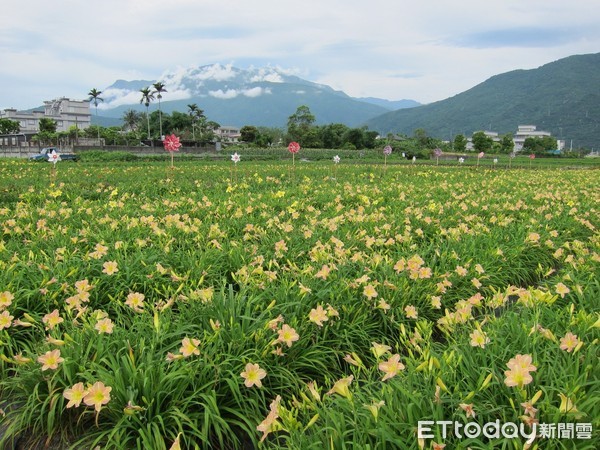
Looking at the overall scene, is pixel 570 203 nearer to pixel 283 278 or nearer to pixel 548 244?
pixel 548 244

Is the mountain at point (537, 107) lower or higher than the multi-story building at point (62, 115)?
higher

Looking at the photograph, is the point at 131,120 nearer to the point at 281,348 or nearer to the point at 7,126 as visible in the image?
the point at 7,126

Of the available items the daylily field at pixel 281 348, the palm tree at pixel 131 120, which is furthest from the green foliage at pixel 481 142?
the daylily field at pixel 281 348

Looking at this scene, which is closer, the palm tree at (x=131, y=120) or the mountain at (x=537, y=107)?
the palm tree at (x=131, y=120)

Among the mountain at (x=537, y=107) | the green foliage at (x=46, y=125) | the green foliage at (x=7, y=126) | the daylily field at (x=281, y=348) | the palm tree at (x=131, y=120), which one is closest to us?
the daylily field at (x=281, y=348)

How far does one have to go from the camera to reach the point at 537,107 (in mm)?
158000

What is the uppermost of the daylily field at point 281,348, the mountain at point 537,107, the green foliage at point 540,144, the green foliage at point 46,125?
the mountain at point 537,107

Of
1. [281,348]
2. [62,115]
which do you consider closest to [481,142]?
[281,348]

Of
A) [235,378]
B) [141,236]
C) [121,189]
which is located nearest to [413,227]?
[141,236]

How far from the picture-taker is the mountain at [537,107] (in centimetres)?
13638

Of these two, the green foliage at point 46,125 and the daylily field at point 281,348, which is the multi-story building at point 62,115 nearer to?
the green foliage at point 46,125

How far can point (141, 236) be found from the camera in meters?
4.72

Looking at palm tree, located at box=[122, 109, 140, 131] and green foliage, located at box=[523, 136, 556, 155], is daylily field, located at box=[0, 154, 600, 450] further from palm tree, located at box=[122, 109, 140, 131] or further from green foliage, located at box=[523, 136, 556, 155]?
palm tree, located at box=[122, 109, 140, 131]

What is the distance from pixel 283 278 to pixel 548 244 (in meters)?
3.32
